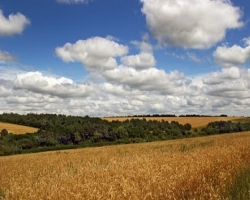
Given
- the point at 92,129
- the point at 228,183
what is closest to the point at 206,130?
the point at 92,129

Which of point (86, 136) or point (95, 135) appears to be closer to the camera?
point (95, 135)

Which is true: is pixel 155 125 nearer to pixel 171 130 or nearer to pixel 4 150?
pixel 171 130

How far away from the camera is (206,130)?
9706cm

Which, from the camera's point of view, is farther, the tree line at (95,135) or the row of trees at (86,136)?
the row of trees at (86,136)

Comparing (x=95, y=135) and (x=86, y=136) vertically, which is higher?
(x=95, y=135)

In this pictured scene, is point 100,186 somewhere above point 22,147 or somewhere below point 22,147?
above

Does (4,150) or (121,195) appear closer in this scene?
(121,195)

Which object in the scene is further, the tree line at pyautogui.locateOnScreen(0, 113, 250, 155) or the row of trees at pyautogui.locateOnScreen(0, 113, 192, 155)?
the row of trees at pyautogui.locateOnScreen(0, 113, 192, 155)

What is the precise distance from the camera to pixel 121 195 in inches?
258

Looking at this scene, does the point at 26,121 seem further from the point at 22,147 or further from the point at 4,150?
the point at 4,150

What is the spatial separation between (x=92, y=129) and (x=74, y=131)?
209 inches

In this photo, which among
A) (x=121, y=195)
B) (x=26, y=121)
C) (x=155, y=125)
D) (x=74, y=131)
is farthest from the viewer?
(x=26, y=121)

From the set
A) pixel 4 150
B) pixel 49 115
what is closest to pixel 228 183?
pixel 4 150

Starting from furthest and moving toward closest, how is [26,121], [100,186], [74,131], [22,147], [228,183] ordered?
[26,121], [74,131], [22,147], [228,183], [100,186]
